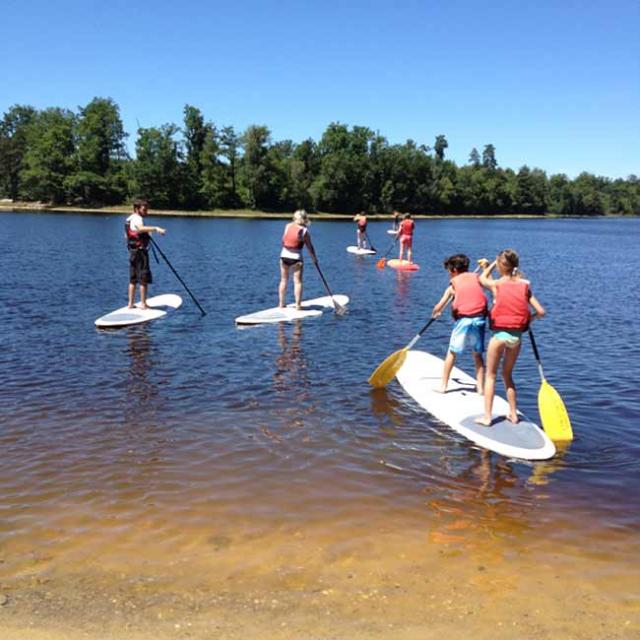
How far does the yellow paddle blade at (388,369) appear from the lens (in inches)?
361

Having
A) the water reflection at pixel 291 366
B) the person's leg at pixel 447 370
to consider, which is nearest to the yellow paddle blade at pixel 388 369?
the person's leg at pixel 447 370

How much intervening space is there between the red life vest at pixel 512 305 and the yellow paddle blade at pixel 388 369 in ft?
7.72

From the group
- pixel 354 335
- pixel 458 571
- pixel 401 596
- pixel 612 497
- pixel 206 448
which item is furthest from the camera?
pixel 354 335

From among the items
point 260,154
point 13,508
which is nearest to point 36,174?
point 260,154

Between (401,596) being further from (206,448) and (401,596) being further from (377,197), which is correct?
(377,197)

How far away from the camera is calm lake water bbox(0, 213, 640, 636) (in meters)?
5.22

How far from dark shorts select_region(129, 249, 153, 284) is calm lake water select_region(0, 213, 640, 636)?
103cm

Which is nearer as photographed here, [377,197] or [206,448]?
[206,448]

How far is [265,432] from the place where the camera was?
7480 mm

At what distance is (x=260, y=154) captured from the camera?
320 feet

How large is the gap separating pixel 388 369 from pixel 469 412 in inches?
63.1

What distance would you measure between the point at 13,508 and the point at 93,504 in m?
0.65

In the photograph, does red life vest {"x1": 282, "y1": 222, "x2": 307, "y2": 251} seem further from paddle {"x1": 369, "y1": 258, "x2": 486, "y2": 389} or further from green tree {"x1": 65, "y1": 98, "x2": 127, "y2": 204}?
green tree {"x1": 65, "y1": 98, "x2": 127, "y2": 204}

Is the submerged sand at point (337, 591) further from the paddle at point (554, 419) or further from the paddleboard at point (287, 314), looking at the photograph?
the paddleboard at point (287, 314)
